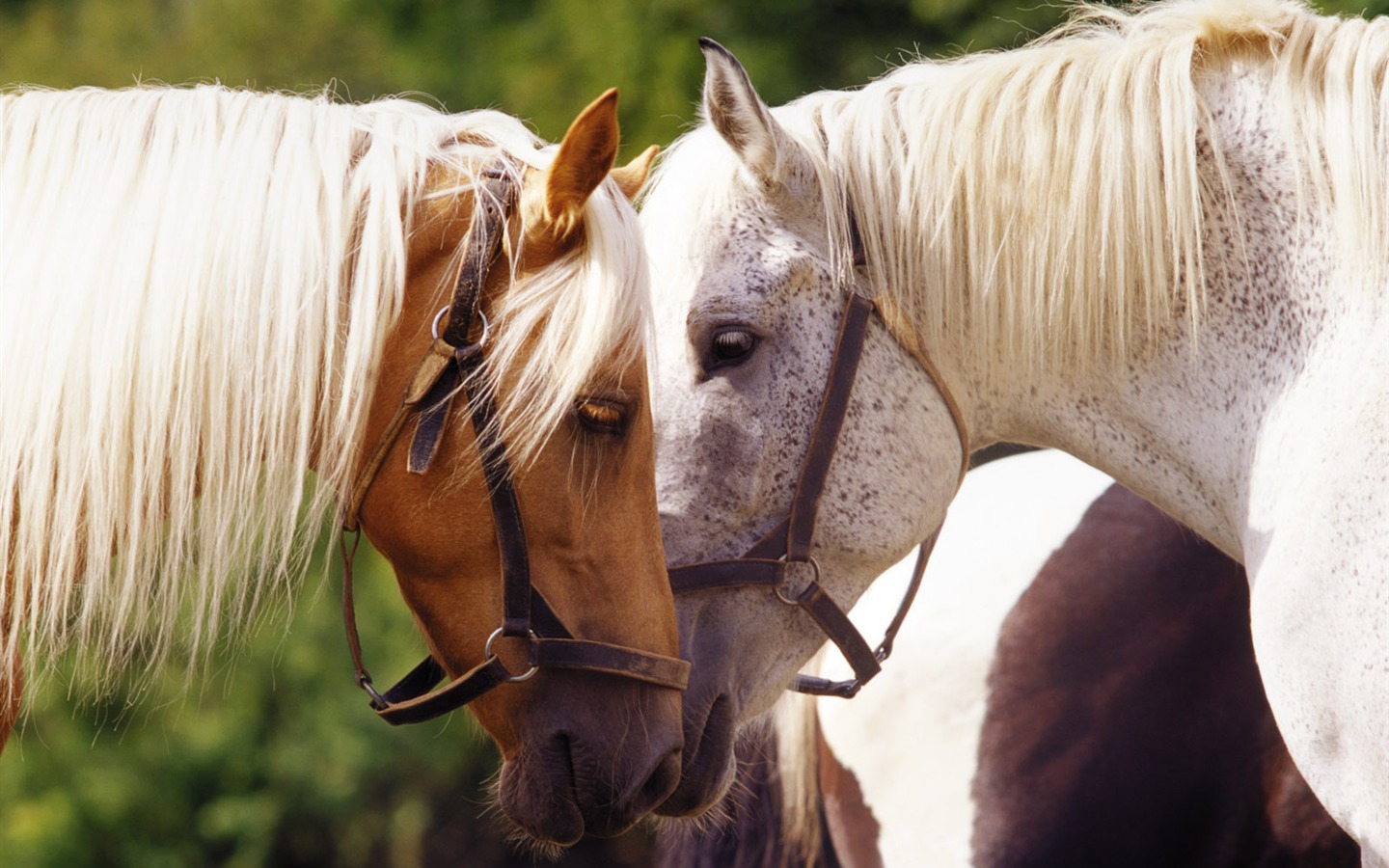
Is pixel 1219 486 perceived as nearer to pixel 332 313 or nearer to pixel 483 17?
pixel 332 313

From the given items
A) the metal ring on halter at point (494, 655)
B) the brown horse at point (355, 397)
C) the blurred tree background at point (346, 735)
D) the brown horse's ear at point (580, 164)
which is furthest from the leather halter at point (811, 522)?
the blurred tree background at point (346, 735)

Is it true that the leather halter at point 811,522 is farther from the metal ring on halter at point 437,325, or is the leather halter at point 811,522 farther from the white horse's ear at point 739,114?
the metal ring on halter at point 437,325

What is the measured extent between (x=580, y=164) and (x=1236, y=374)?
102 centimetres

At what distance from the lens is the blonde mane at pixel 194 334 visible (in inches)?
56.6

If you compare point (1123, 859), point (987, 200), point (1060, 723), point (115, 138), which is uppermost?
point (115, 138)

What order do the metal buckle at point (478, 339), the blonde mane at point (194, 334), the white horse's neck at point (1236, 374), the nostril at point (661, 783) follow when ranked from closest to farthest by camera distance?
the blonde mane at point (194, 334) → the metal buckle at point (478, 339) → the nostril at point (661, 783) → the white horse's neck at point (1236, 374)

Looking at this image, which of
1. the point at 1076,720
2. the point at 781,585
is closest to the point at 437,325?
the point at 781,585

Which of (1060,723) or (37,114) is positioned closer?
(37,114)

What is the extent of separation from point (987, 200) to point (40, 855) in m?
5.67

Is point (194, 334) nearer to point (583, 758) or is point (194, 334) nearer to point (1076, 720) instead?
point (583, 758)

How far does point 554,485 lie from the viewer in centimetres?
159

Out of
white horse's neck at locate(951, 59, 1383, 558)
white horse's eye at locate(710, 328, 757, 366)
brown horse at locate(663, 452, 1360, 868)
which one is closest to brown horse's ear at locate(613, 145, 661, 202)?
white horse's eye at locate(710, 328, 757, 366)

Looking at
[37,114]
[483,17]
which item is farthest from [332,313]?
[483,17]

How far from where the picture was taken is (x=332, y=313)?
1.51m
